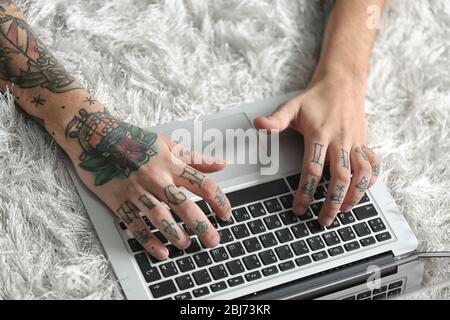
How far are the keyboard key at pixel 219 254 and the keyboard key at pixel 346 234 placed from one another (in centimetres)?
15

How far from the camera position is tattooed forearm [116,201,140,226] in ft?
2.89

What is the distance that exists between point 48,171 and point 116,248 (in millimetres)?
145

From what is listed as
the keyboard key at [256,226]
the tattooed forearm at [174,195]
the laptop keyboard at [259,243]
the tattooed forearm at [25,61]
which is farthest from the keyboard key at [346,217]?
the tattooed forearm at [25,61]

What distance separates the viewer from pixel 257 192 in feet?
Result: 3.07

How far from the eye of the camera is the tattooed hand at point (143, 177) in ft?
2.86

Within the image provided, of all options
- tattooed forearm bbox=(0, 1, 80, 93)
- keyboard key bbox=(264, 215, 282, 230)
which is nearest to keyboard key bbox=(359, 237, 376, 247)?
keyboard key bbox=(264, 215, 282, 230)

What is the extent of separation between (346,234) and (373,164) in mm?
112

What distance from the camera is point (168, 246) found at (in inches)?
34.6

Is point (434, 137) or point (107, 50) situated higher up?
point (107, 50)

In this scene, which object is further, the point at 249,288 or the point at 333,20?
the point at 333,20

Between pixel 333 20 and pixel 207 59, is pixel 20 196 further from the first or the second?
pixel 333 20

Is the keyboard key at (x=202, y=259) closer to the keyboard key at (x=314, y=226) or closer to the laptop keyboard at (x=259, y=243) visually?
the laptop keyboard at (x=259, y=243)

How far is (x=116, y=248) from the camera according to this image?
2.88 feet

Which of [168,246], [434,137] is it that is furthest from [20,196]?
[434,137]
